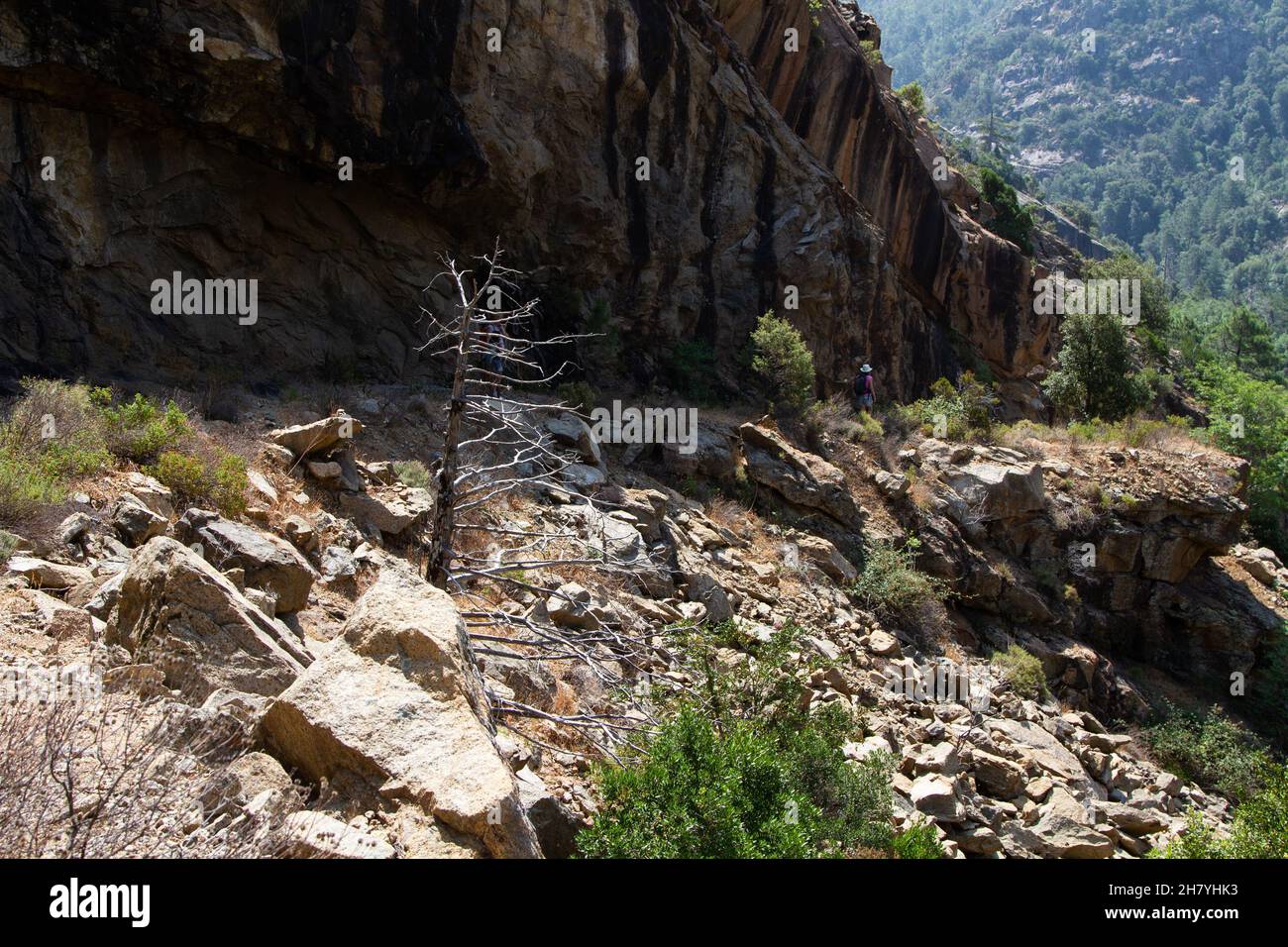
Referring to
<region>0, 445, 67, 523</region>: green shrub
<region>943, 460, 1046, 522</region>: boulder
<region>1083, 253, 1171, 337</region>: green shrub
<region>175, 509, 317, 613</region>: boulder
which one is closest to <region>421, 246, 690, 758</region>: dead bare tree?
<region>175, 509, 317, 613</region>: boulder

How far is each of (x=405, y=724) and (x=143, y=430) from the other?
555 centimetres

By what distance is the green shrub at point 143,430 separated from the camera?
7.56 m

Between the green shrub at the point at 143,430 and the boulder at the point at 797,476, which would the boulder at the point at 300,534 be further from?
the boulder at the point at 797,476

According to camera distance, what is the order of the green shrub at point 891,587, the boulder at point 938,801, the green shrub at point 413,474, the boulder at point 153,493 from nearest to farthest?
the boulder at point 153,493
the boulder at point 938,801
the green shrub at point 413,474
the green shrub at point 891,587

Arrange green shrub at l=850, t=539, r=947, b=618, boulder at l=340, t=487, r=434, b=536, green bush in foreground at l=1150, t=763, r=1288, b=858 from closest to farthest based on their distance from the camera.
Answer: green bush in foreground at l=1150, t=763, r=1288, b=858
boulder at l=340, t=487, r=434, b=536
green shrub at l=850, t=539, r=947, b=618

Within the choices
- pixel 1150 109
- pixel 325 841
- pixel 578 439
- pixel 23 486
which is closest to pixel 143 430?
pixel 23 486

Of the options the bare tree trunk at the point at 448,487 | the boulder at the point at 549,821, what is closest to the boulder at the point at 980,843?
the boulder at the point at 549,821

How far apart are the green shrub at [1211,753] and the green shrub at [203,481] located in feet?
43.3

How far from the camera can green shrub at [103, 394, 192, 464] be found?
24.8 ft

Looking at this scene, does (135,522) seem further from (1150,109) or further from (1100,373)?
(1150,109)

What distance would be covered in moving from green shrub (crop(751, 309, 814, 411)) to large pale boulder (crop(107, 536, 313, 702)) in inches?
512

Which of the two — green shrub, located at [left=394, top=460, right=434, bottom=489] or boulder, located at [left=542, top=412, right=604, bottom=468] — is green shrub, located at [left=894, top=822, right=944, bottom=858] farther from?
boulder, located at [left=542, top=412, right=604, bottom=468]

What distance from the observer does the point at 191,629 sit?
14.4 ft
